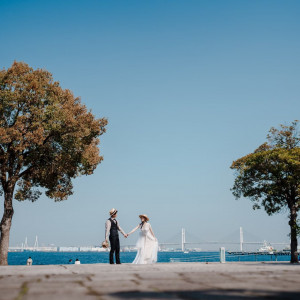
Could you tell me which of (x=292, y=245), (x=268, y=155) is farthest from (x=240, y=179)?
(x=292, y=245)

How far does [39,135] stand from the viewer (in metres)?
19.5

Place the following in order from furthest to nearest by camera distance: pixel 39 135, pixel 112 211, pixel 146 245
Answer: pixel 39 135 → pixel 146 245 → pixel 112 211

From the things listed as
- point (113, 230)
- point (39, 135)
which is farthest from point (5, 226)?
point (113, 230)

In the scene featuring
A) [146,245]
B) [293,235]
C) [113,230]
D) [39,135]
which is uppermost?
[39,135]

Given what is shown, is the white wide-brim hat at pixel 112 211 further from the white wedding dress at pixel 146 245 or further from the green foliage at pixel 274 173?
the green foliage at pixel 274 173

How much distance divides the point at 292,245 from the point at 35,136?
19246mm

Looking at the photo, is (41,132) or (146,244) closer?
(146,244)

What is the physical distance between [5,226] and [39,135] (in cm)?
533

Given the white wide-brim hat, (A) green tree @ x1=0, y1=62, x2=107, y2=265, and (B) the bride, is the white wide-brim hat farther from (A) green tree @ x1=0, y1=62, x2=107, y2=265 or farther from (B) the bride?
(A) green tree @ x1=0, y1=62, x2=107, y2=265

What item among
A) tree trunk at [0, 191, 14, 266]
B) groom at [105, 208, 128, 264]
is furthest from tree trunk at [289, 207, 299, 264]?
tree trunk at [0, 191, 14, 266]

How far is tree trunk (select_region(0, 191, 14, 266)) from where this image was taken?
19.7 m

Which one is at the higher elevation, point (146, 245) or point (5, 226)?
point (5, 226)

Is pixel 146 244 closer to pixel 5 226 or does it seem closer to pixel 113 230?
pixel 113 230

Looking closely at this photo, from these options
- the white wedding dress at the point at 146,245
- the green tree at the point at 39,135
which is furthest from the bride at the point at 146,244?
the green tree at the point at 39,135
